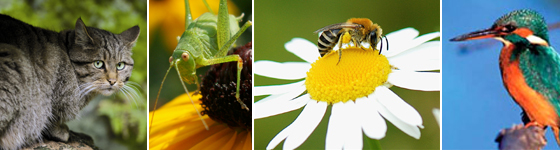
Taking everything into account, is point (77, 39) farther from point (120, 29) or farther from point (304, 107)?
point (304, 107)

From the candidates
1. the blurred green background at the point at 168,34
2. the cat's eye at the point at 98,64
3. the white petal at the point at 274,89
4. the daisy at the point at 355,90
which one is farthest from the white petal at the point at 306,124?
the cat's eye at the point at 98,64

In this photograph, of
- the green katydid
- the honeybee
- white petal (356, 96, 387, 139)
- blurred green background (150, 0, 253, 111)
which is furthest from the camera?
blurred green background (150, 0, 253, 111)

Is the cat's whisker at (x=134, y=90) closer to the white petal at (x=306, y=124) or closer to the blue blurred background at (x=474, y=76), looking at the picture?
the white petal at (x=306, y=124)

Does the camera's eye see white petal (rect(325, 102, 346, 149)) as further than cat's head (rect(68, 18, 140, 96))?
No

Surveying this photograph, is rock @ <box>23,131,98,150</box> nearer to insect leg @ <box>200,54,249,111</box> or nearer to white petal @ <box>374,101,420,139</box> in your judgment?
insect leg @ <box>200,54,249,111</box>

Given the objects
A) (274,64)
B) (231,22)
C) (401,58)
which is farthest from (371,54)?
(231,22)

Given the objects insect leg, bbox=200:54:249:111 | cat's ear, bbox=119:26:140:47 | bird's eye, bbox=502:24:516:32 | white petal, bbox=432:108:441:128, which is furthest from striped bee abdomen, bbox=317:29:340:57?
cat's ear, bbox=119:26:140:47
